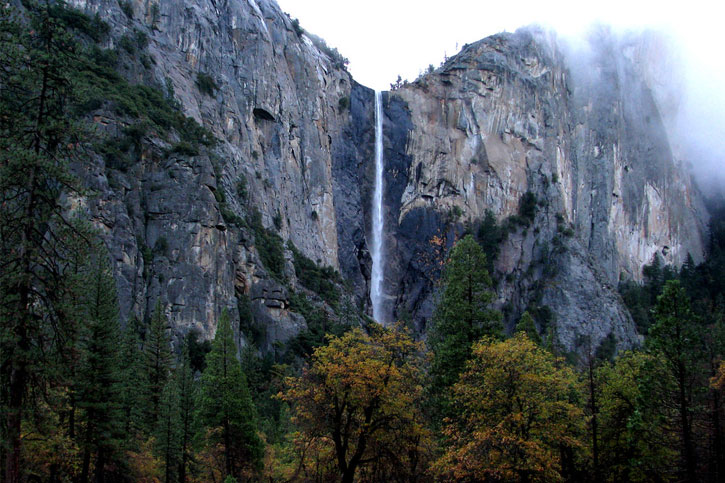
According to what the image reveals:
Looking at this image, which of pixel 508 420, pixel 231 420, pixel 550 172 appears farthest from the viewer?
pixel 550 172

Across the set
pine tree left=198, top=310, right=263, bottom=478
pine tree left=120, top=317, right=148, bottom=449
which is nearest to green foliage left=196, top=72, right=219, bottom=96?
pine tree left=120, top=317, right=148, bottom=449

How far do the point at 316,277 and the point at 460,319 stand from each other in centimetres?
4961

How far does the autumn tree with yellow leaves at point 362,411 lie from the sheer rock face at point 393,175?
33274mm

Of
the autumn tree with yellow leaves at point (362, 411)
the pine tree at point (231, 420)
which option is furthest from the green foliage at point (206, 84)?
the autumn tree with yellow leaves at point (362, 411)

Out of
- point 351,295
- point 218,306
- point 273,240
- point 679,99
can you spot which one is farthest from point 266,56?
point 679,99

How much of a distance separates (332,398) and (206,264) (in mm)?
38645

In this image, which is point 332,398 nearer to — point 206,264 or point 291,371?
point 291,371

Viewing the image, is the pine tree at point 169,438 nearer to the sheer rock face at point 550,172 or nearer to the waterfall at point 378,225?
the waterfall at point 378,225

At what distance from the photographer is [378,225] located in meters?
102

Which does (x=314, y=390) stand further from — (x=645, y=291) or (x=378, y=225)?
(x=645, y=291)

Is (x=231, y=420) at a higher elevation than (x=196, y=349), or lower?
lower

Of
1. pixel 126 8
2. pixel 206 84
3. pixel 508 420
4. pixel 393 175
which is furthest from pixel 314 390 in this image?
pixel 393 175

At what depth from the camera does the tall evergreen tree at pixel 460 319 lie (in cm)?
3072

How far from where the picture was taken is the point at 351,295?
83.2 meters
